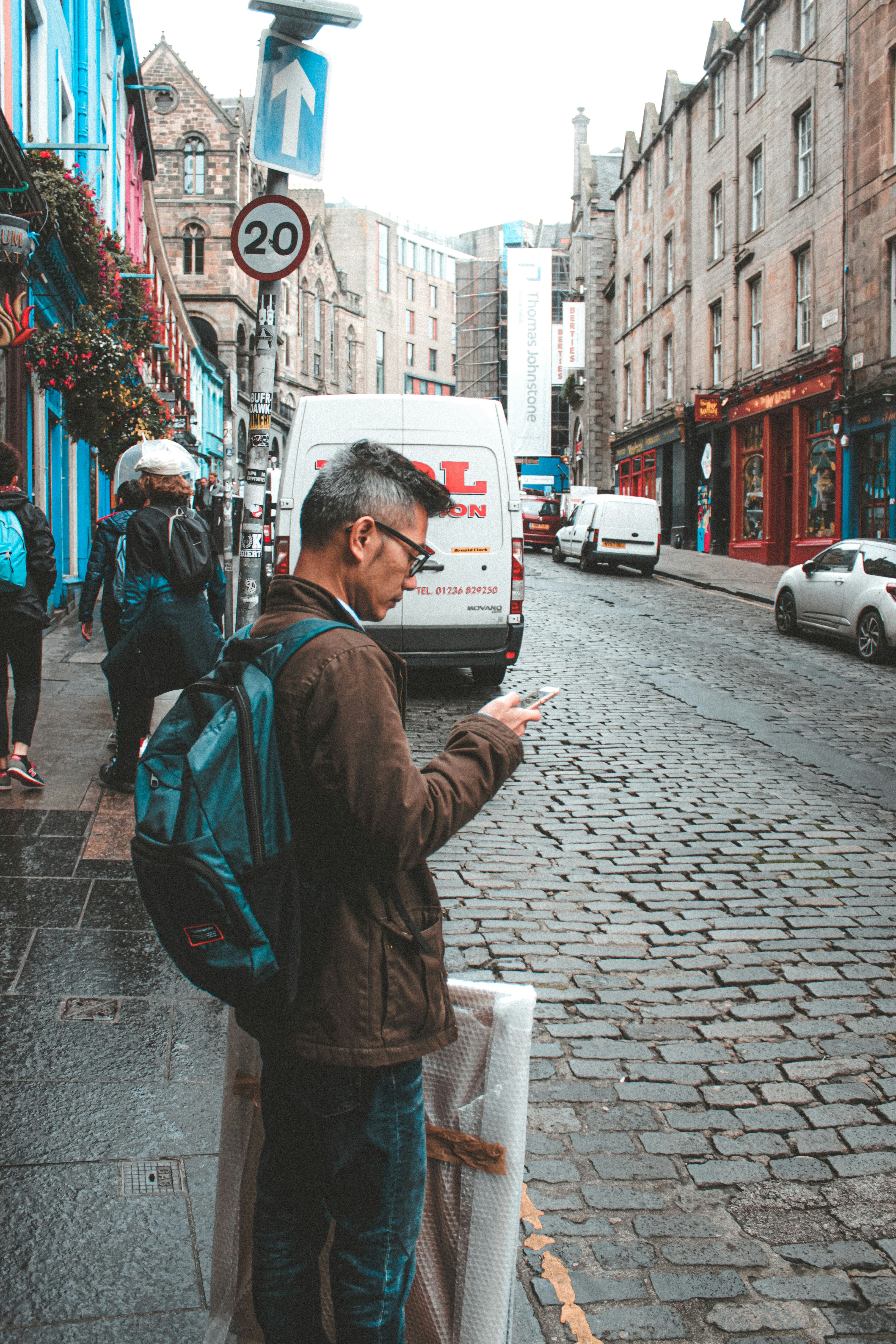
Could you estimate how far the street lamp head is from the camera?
6484mm

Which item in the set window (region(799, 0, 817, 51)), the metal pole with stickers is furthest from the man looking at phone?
window (region(799, 0, 817, 51))

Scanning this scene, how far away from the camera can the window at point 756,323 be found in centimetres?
2780

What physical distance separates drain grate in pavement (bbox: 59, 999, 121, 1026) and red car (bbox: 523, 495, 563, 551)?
28932mm

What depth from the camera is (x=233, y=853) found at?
1650 millimetres

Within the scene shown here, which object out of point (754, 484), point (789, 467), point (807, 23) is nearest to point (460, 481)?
point (789, 467)

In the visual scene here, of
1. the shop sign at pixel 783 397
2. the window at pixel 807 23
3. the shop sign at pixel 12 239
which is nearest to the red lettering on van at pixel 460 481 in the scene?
the shop sign at pixel 12 239

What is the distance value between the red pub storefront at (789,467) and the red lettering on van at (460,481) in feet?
50.6

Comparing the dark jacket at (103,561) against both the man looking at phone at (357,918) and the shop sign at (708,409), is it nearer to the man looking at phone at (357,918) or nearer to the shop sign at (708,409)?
the man looking at phone at (357,918)

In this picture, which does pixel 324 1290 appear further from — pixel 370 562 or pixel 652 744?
pixel 652 744

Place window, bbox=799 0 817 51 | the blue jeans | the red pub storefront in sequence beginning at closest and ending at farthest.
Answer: the blue jeans → the red pub storefront → window, bbox=799 0 817 51

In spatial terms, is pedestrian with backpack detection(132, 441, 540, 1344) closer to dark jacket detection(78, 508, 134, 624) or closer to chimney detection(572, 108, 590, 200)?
dark jacket detection(78, 508, 134, 624)

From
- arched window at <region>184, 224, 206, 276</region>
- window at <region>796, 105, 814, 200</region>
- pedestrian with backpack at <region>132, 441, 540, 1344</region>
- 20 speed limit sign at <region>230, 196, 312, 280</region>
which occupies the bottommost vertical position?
pedestrian with backpack at <region>132, 441, 540, 1344</region>

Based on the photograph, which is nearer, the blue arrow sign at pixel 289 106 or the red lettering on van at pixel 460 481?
the blue arrow sign at pixel 289 106

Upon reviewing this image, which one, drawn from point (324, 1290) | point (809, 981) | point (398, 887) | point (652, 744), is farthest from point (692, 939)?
point (652, 744)
